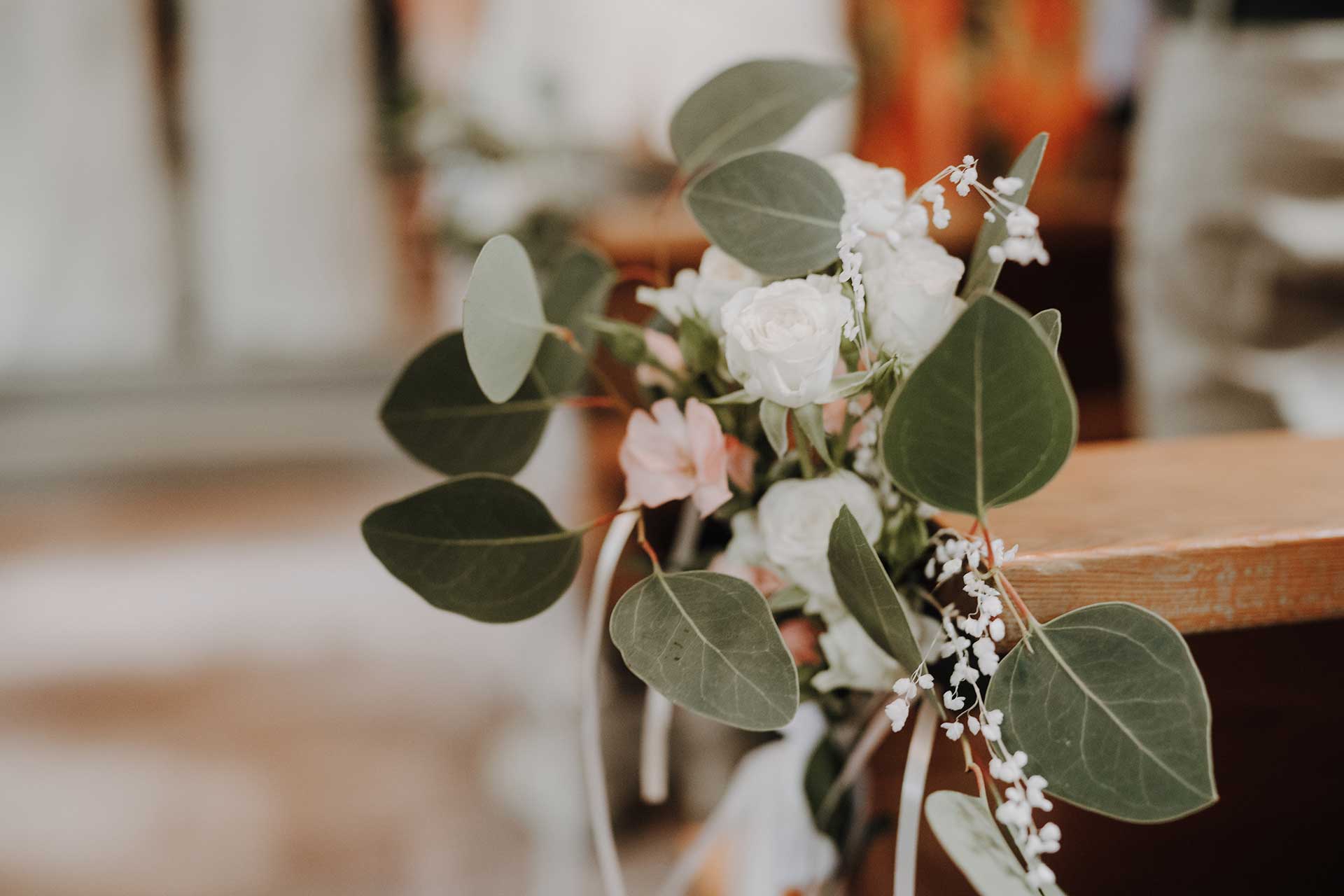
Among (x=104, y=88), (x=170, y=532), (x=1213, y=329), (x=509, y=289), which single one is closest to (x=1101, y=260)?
(x=1213, y=329)

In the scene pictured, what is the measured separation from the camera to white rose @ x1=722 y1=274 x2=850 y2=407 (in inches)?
15.6

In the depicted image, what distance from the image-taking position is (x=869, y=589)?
39 centimetres

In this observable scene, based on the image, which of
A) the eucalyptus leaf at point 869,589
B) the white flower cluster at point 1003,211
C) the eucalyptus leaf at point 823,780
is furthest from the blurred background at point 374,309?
the white flower cluster at point 1003,211

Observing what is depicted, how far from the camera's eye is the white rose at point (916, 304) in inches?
16.6

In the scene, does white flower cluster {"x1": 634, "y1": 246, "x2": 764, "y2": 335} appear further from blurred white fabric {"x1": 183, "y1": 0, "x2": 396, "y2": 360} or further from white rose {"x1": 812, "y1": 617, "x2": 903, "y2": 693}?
blurred white fabric {"x1": 183, "y1": 0, "x2": 396, "y2": 360}

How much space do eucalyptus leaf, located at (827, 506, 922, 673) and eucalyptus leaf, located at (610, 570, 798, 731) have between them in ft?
0.13

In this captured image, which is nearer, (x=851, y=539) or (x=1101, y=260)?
(x=851, y=539)

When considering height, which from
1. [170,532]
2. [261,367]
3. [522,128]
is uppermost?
[522,128]

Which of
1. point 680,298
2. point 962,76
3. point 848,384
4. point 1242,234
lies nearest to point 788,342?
point 848,384

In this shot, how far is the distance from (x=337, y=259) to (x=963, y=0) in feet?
7.85

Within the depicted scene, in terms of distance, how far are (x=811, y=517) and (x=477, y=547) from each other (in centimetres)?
17

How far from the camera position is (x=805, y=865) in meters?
0.67

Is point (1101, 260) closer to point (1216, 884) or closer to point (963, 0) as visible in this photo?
point (963, 0)

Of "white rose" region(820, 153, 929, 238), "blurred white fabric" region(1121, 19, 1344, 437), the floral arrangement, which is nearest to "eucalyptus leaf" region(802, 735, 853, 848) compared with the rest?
the floral arrangement
